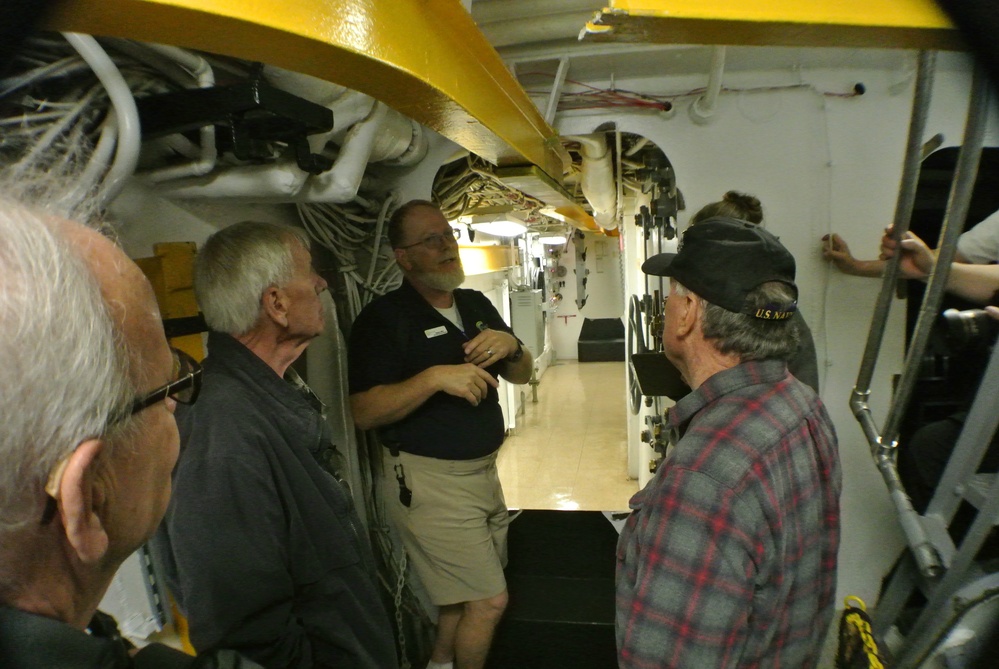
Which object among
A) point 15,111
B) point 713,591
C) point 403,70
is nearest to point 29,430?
point 403,70

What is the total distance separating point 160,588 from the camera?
1212 millimetres

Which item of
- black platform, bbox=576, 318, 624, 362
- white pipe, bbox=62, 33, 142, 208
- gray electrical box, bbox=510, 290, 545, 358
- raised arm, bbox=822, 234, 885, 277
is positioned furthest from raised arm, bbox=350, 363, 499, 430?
black platform, bbox=576, 318, 624, 362

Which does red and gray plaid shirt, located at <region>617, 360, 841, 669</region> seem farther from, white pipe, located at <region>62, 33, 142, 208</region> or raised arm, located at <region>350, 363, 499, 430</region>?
white pipe, located at <region>62, 33, 142, 208</region>

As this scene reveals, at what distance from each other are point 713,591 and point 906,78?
2.21 metres

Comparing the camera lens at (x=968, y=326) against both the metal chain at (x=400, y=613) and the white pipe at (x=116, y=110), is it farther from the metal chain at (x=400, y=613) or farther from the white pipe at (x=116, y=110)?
the metal chain at (x=400, y=613)

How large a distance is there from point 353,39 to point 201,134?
0.75m

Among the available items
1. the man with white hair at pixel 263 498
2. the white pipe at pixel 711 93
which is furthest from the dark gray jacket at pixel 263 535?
the white pipe at pixel 711 93

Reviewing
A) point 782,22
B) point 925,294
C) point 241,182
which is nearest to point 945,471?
point 925,294

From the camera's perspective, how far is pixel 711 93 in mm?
1934

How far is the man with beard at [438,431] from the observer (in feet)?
6.12

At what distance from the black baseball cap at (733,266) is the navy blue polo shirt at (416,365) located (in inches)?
40.6

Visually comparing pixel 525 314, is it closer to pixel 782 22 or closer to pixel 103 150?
pixel 103 150

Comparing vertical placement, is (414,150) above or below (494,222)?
above

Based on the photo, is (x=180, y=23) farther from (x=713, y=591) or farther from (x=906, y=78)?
(x=906, y=78)
